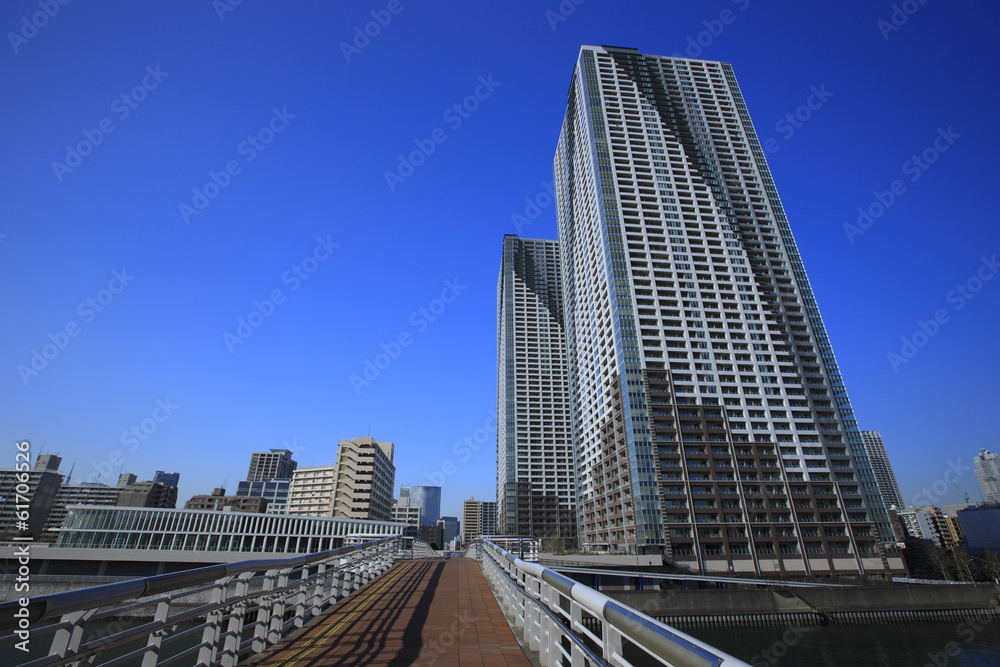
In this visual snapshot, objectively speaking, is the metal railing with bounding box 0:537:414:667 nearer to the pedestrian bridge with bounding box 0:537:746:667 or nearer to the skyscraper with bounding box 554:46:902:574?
the pedestrian bridge with bounding box 0:537:746:667

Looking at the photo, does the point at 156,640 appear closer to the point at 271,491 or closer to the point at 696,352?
the point at 696,352

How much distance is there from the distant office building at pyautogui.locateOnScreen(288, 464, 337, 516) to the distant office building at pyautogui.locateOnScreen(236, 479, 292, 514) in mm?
27435

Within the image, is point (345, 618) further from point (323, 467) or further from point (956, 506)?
point (956, 506)

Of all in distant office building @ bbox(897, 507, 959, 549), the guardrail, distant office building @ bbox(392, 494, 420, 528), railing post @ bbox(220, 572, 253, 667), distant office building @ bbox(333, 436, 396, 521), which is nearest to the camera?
the guardrail

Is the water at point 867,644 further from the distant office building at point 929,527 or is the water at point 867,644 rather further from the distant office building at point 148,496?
the distant office building at point 929,527

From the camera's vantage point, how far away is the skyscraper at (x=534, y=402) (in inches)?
4958

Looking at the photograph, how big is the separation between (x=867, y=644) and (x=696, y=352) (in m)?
48.3

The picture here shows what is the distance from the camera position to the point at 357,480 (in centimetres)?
9981

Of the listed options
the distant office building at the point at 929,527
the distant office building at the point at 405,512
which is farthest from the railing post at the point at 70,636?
the distant office building at the point at 929,527

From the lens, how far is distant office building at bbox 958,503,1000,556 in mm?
116188

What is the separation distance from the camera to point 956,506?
181m

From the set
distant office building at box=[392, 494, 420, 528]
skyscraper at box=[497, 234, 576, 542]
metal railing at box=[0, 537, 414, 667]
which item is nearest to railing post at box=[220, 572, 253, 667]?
metal railing at box=[0, 537, 414, 667]

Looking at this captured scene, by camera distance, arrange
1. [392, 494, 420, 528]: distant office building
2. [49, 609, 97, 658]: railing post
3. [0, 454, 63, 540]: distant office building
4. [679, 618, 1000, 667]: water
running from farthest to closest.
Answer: [392, 494, 420, 528]: distant office building < [0, 454, 63, 540]: distant office building < [679, 618, 1000, 667]: water < [49, 609, 97, 658]: railing post

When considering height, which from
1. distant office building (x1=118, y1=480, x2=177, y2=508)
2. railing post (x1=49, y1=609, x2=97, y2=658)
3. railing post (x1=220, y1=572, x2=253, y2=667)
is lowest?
railing post (x1=220, y1=572, x2=253, y2=667)
